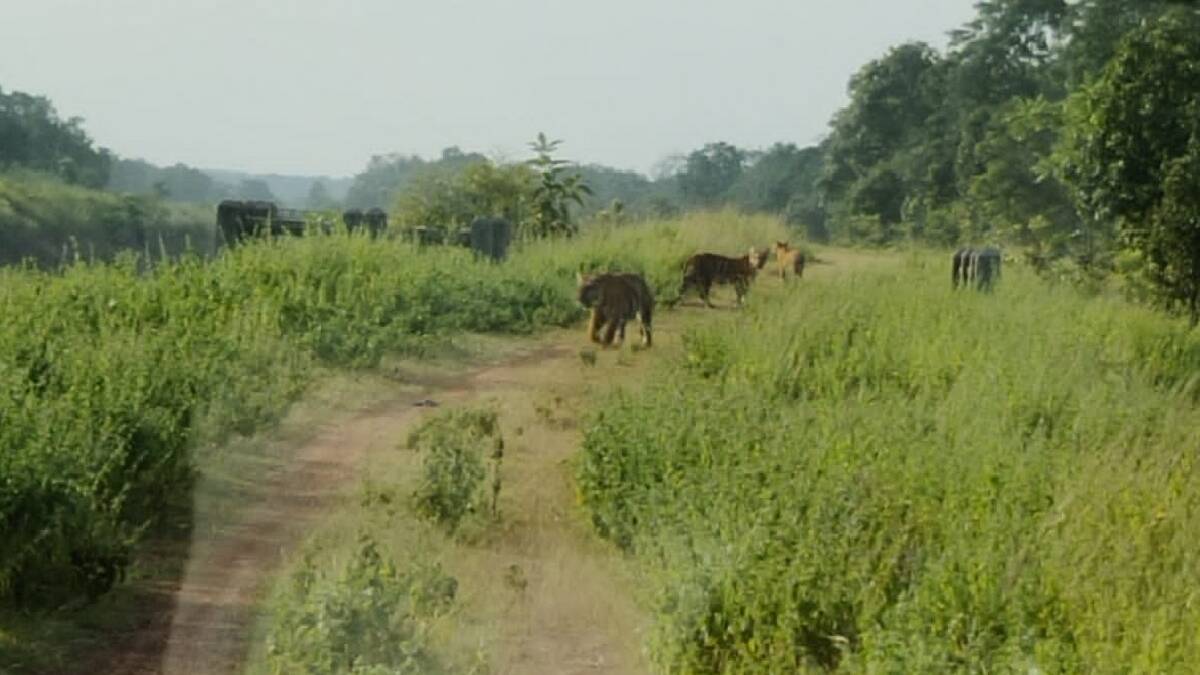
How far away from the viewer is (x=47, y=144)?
38.3 feet

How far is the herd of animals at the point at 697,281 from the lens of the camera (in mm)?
14133

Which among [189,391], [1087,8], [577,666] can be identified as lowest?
[577,666]

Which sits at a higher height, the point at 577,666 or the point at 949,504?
the point at 949,504

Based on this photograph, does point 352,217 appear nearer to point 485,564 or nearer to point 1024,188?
point 1024,188

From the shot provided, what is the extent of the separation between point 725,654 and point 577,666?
0.56 metres

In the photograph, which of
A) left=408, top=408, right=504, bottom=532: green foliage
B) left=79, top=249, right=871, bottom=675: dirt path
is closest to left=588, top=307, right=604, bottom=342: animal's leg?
left=79, top=249, right=871, bottom=675: dirt path

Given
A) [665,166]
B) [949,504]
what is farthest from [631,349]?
[665,166]

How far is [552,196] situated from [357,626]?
19235mm

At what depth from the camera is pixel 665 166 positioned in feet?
81.6

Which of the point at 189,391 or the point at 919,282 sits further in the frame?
the point at 919,282

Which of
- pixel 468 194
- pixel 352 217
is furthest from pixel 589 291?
pixel 468 194

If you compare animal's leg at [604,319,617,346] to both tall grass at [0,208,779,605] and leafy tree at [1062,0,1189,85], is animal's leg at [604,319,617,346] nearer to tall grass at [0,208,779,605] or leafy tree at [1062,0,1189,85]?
tall grass at [0,208,779,605]

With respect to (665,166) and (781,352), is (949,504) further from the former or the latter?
(665,166)

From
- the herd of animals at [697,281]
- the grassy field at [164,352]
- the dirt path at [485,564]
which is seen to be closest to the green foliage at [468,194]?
the herd of animals at [697,281]
